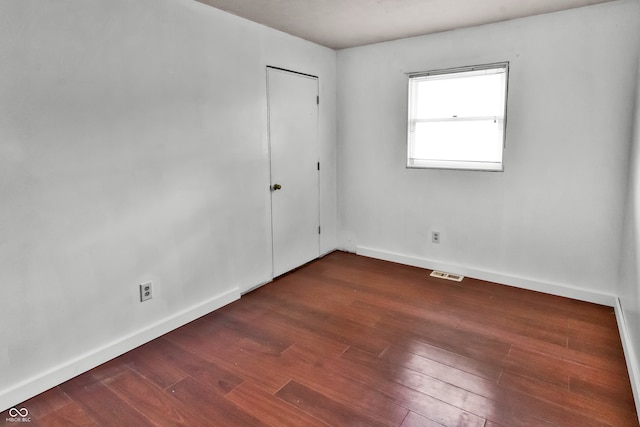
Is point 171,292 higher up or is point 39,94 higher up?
point 39,94

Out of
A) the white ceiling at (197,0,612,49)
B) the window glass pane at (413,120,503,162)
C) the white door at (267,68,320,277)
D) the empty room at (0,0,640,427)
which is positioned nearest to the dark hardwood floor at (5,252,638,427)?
the empty room at (0,0,640,427)

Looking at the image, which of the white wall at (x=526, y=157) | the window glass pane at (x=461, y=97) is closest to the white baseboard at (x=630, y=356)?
the white wall at (x=526, y=157)

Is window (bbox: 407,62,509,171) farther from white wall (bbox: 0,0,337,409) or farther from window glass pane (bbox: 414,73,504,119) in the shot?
white wall (bbox: 0,0,337,409)

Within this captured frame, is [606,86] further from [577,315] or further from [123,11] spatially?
[123,11]

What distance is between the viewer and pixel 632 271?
2.51m

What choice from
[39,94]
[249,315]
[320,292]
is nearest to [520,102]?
[320,292]

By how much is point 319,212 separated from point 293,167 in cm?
71

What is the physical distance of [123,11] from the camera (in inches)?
97.5

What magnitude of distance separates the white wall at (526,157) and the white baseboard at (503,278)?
0.04 feet

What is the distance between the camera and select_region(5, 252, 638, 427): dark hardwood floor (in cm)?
203

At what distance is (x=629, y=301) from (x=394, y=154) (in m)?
2.40

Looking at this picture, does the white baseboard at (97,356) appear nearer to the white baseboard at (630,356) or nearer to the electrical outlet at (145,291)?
the electrical outlet at (145,291)

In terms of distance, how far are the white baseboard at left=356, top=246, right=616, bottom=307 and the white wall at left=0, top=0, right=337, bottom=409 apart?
160 centimetres

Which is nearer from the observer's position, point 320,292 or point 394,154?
point 320,292
